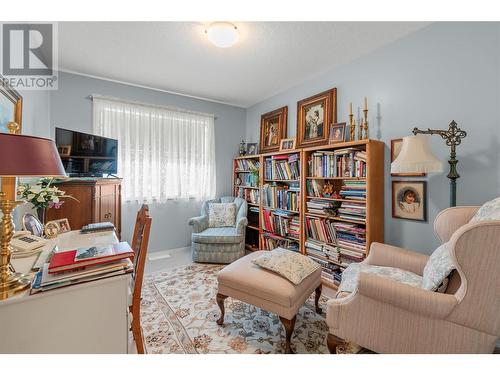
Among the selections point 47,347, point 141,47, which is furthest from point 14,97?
point 47,347

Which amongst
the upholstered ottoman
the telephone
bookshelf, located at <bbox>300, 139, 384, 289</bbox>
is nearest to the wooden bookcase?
bookshelf, located at <bbox>300, 139, 384, 289</bbox>

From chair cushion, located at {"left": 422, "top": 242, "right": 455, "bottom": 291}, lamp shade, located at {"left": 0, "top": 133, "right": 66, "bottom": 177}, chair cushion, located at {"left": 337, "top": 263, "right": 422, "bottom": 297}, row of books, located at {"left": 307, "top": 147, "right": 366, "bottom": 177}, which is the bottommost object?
chair cushion, located at {"left": 337, "top": 263, "right": 422, "bottom": 297}

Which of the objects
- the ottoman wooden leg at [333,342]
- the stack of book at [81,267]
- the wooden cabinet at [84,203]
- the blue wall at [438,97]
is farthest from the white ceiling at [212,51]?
the ottoman wooden leg at [333,342]

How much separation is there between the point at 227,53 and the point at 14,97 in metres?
1.80

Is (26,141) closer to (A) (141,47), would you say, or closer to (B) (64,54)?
(A) (141,47)

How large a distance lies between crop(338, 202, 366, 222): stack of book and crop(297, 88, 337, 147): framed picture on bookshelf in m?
0.86

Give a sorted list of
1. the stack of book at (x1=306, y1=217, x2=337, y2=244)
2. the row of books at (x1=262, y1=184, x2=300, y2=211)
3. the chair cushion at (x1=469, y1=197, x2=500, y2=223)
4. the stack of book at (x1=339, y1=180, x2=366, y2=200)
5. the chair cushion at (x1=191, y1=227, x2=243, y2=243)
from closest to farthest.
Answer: the chair cushion at (x1=469, y1=197, x2=500, y2=223) < the stack of book at (x1=339, y1=180, x2=366, y2=200) < the stack of book at (x1=306, y1=217, x2=337, y2=244) < the row of books at (x1=262, y1=184, x2=300, y2=211) < the chair cushion at (x1=191, y1=227, x2=243, y2=243)

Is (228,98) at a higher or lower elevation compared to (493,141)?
higher

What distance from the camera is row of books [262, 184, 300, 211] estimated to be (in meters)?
2.88

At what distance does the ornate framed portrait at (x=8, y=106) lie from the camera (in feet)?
4.71

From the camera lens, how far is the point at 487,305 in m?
1.03

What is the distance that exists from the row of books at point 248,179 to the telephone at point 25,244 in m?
2.58

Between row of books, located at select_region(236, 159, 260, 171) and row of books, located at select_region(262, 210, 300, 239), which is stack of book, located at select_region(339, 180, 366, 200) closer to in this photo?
row of books, located at select_region(262, 210, 300, 239)
